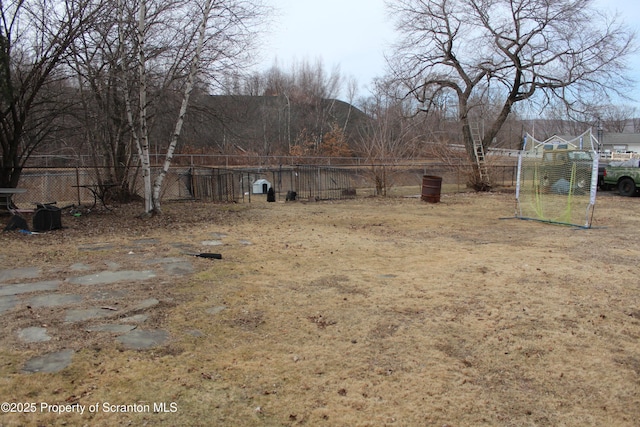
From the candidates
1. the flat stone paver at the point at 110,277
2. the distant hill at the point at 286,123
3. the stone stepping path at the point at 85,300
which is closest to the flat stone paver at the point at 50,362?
the stone stepping path at the point at 85,300

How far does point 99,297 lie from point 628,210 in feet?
54.7

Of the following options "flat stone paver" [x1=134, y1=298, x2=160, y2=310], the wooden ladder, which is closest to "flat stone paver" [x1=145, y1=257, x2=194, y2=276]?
"flat stone paver" [x1=134, y1=298, x2=160, y2=310]

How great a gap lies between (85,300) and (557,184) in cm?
1188

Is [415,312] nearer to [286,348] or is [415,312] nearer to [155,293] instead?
[286,348]

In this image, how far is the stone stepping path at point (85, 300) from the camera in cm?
357

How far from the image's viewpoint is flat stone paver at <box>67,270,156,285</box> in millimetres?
5391

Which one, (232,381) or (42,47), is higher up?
(42,47)

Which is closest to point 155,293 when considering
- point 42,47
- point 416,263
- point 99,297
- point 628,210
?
point 99,297

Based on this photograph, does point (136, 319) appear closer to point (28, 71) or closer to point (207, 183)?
point (28, 71)

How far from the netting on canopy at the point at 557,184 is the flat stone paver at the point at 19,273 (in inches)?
441

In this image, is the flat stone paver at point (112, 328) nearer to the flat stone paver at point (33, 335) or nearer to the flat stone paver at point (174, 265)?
the flat stone paver at point (33, 335)

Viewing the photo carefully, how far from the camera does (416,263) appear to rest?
6.98 meters

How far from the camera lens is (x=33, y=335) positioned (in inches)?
144

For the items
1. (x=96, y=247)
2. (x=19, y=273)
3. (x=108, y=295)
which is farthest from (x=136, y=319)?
(x=96, y=247)
